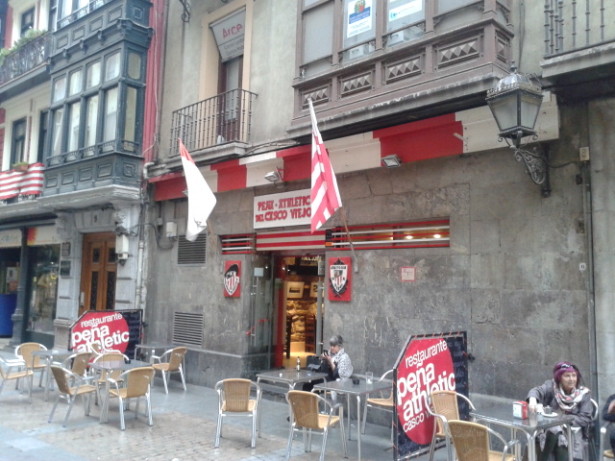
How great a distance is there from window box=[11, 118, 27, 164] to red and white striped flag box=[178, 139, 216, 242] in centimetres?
1122

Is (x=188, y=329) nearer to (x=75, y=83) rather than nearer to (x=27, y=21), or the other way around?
(x=75, y=83)

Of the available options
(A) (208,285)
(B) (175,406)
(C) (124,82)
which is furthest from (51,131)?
(B) (175,406)

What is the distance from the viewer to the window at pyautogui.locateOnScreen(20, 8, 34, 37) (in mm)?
19597

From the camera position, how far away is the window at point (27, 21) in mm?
19597

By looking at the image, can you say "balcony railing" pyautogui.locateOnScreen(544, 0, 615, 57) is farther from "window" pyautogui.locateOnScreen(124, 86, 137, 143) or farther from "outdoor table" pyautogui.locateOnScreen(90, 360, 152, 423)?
"window" pyautogui.locateOnScreen(124, 86, 137, 143)

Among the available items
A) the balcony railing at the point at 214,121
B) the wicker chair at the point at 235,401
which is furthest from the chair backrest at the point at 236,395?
the balcony railing at the point at 214,121

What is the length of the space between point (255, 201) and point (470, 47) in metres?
5.68

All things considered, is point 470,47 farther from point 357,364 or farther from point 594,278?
point 357,364

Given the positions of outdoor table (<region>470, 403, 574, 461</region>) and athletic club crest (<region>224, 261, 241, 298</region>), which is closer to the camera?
outdoor table (<region>470, 403, 574, 461</region>)

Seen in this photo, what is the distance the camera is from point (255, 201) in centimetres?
1181

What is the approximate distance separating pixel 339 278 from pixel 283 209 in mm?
2025

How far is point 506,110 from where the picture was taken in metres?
6.30

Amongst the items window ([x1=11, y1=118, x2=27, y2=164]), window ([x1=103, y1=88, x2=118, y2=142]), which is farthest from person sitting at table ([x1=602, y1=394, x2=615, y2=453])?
window ([x1=11, y1=118, x2=27, y2=164])

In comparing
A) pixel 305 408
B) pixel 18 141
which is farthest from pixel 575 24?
pixel 18 141
